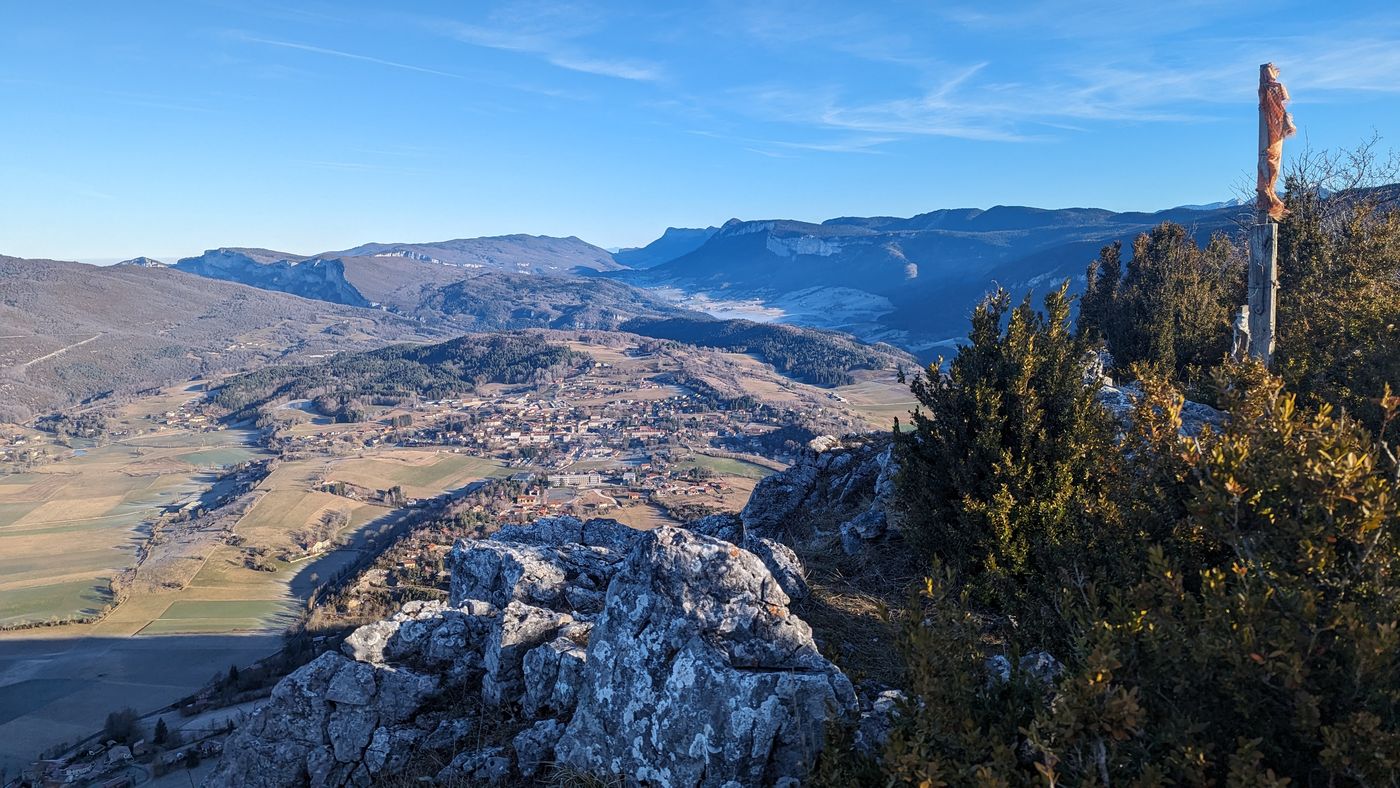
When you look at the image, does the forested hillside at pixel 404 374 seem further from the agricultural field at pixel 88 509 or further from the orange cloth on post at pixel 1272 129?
the orange cloth on post at pixel 1272 129

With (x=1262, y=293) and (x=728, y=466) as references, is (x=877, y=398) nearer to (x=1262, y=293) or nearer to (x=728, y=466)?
(x=728, y=466)

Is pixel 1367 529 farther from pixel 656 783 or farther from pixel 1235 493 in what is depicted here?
pixel 656 783

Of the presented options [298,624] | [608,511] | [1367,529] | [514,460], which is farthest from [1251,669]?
[514,460]

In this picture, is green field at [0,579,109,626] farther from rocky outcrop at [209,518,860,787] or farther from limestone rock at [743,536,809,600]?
limestone rock at [743,536,809,600]

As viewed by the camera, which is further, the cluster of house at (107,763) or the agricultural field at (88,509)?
the agricultural field at (88,509)

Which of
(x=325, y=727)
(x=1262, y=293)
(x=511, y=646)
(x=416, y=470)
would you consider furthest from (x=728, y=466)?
(x=325, y=727)

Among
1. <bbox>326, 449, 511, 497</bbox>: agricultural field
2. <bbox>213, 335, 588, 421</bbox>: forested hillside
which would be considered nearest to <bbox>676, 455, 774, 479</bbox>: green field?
<bbox>326, 449, 511, 497</bbox>: agricultural field

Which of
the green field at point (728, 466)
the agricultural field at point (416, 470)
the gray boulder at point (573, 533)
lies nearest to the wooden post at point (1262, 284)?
the gray boulder at point (573, 533)
